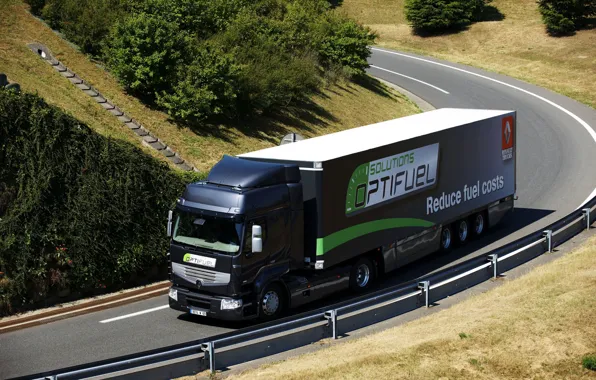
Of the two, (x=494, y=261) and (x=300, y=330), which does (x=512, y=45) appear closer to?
(x=494, y=261)

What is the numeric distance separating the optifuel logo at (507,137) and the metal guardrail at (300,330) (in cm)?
470

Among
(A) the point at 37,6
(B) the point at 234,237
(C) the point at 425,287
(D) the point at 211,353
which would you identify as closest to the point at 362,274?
(C) the point at 425,287

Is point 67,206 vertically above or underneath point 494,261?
above

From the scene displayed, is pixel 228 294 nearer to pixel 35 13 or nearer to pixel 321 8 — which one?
pixel 35 13

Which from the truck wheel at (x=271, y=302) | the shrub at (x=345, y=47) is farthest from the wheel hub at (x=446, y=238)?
the shrub at (x=345, y=47)

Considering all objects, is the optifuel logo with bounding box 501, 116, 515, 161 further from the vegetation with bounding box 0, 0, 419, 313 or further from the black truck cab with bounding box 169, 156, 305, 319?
the black truck cab with bounding box 169, 156, 305, 319

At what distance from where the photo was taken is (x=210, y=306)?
55.4 feet

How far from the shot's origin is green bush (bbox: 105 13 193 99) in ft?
96.2

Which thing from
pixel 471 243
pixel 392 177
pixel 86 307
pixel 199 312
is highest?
pixel 392 177

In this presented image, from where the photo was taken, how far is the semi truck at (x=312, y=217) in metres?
16.7

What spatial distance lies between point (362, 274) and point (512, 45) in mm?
45344

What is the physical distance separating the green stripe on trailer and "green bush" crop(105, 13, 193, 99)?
41.7 ft

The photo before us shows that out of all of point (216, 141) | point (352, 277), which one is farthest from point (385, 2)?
point (352, 277)

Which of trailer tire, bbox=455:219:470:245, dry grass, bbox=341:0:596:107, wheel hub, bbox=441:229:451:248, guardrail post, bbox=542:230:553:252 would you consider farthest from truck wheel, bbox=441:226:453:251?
dry grass, bbox=341:0:596:107
